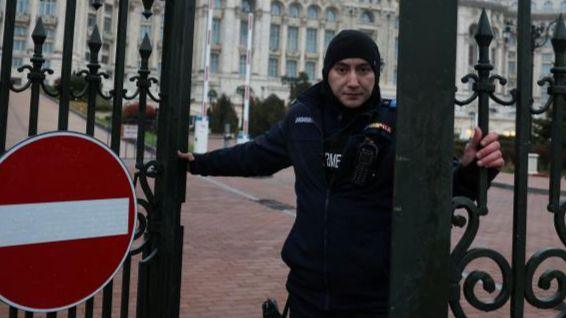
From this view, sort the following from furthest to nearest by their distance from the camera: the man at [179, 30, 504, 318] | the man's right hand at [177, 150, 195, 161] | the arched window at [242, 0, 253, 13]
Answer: the arched window at [242, 0, 253, 13] < the man's right hand at [177, 150, 195, 161] < the man at [179, 30, 504, 318]

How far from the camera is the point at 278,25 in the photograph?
71.3 metres

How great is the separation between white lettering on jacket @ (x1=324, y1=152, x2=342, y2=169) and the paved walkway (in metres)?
2.93

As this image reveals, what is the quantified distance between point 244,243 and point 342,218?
5980 millimetres

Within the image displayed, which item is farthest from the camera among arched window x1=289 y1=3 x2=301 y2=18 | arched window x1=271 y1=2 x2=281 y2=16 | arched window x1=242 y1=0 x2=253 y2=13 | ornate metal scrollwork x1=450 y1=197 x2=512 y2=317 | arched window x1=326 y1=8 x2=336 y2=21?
arched window x1=326 y1=8 x2=336 y2=21

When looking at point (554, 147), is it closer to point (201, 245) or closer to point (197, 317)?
point (197, 317)

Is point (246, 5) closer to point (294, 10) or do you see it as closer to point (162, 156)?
point (294, 10)

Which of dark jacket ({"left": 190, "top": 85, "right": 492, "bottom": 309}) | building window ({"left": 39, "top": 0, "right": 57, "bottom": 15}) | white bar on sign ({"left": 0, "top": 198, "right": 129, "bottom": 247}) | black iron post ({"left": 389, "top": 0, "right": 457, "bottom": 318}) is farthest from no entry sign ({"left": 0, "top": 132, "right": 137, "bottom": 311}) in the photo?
building window ({"left": 39, "top": 0, "right": 57, "bottom": 15})

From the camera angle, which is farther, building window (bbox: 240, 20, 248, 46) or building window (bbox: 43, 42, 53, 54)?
building window (bbox: 240, 20, 248, 46)

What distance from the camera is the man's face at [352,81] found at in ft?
7.04

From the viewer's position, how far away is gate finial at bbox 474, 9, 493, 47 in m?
1.96

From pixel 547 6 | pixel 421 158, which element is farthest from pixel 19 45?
pixel 547 6

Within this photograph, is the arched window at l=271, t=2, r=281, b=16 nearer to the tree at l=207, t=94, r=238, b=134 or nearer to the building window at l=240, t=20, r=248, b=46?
the building window at l=240, t=20, r=248, b=46

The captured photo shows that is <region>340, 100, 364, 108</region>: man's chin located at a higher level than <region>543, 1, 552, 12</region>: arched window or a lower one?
lower

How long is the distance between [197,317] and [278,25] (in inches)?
2737
